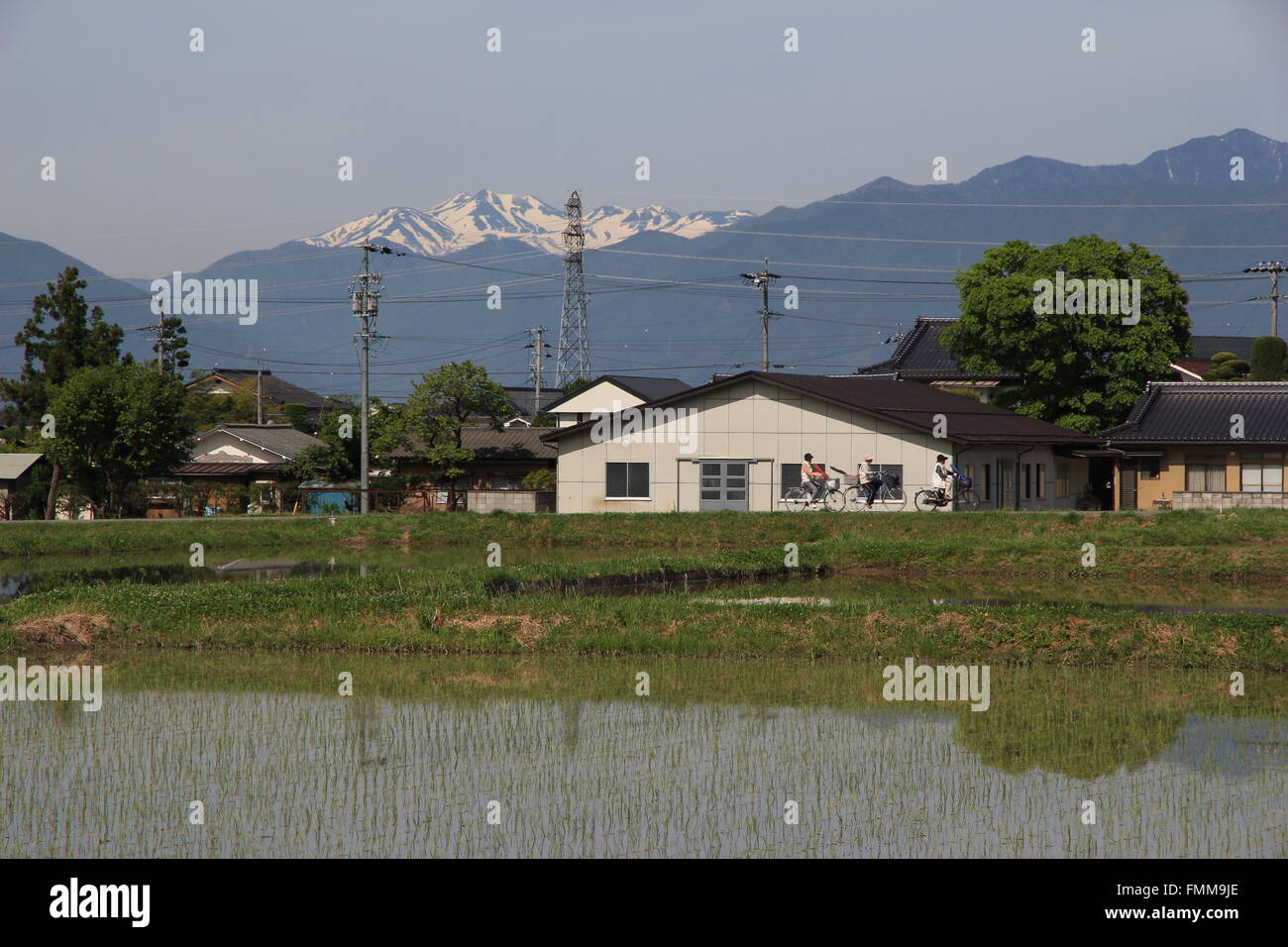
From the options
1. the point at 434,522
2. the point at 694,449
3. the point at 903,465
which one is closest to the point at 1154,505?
the point at 903,465

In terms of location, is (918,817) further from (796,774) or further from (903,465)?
(903,465)

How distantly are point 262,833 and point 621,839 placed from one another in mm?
2483

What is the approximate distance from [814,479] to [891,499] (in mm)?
2241

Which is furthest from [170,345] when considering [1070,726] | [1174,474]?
[1070,726]

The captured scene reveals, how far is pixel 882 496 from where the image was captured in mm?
37312

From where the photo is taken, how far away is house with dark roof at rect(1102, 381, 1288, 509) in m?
39.8

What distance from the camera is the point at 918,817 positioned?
9.27 m

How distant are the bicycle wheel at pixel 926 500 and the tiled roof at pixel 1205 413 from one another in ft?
28.2

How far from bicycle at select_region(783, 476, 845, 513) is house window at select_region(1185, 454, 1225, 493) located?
38.5ft

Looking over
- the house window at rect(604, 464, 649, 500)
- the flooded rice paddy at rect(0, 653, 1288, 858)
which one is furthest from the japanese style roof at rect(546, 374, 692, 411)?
the flooded rice paddy at rect(0, 653, 1288, 858)

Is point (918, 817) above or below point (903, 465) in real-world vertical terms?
below

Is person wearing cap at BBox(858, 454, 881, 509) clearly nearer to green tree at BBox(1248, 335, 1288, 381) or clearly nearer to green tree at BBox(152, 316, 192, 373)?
green tree at BBox(1248, 335, 1288, 381)

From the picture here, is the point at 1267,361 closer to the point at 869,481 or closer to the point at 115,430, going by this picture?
the point at 869,481
